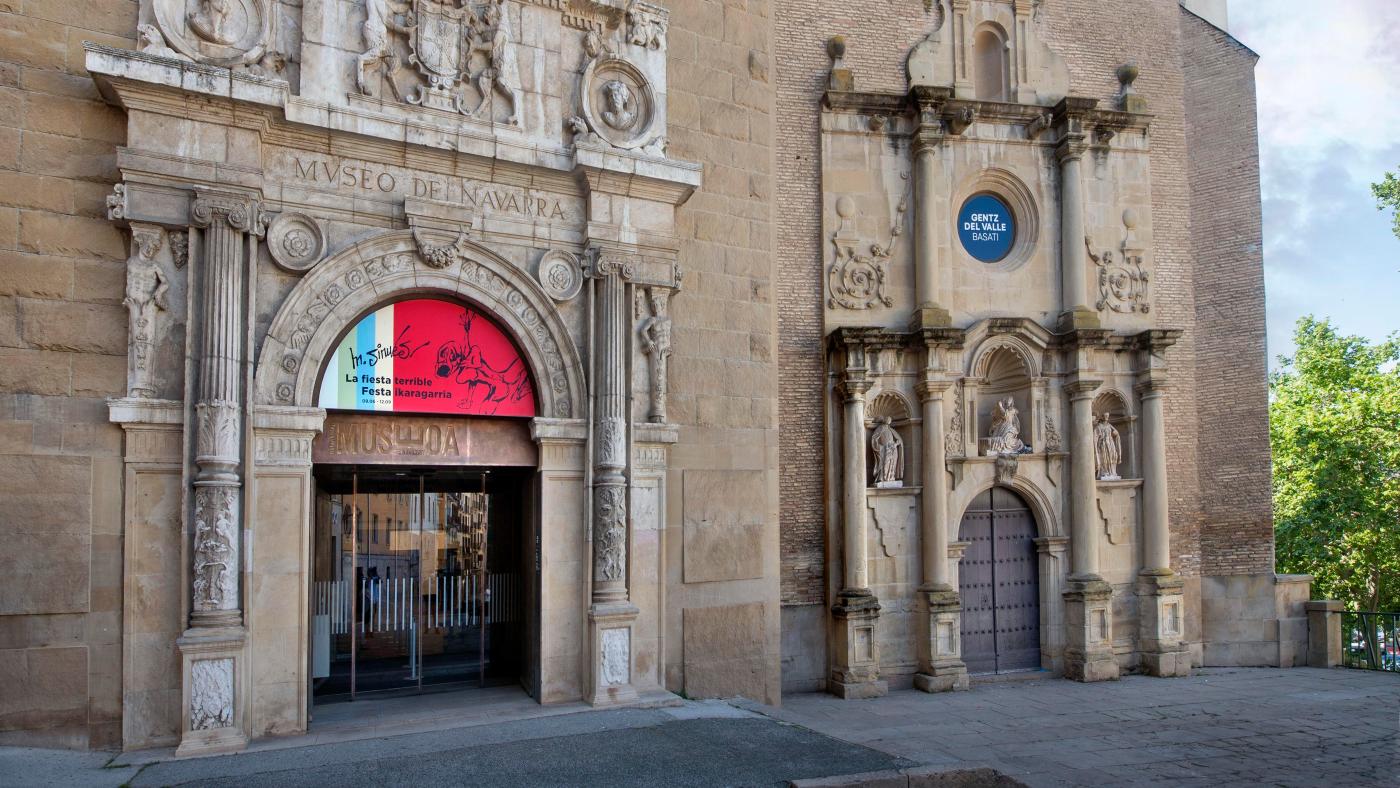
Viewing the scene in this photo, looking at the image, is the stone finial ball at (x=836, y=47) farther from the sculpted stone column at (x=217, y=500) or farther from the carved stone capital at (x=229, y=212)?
the sculpted stone column at (x=217, y=500)

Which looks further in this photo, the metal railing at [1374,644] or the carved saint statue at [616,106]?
the metal railing at [1374,644]

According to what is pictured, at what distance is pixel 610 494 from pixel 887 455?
5.75m

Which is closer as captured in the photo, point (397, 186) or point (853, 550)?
point (397, 186)

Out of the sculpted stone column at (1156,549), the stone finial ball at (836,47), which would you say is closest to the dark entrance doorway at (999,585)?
the sculpted stone column at (1156,549)

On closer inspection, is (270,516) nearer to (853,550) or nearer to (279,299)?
(279,299)

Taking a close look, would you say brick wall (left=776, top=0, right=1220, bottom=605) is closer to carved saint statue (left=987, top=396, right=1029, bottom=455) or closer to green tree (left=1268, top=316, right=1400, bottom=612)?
carved saint statue (left=987, top=396, right=1029, bottom=455)

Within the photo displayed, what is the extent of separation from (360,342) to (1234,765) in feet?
30.2

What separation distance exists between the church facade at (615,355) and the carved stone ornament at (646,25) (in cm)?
6

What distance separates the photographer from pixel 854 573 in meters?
13.1

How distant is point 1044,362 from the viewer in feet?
48.5

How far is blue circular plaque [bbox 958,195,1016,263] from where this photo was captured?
15.0 meters

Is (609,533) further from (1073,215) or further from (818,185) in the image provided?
(1073,215)

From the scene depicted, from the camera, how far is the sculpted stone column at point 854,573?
42.0ft

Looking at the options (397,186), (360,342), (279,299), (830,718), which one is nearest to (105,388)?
(279,299)
